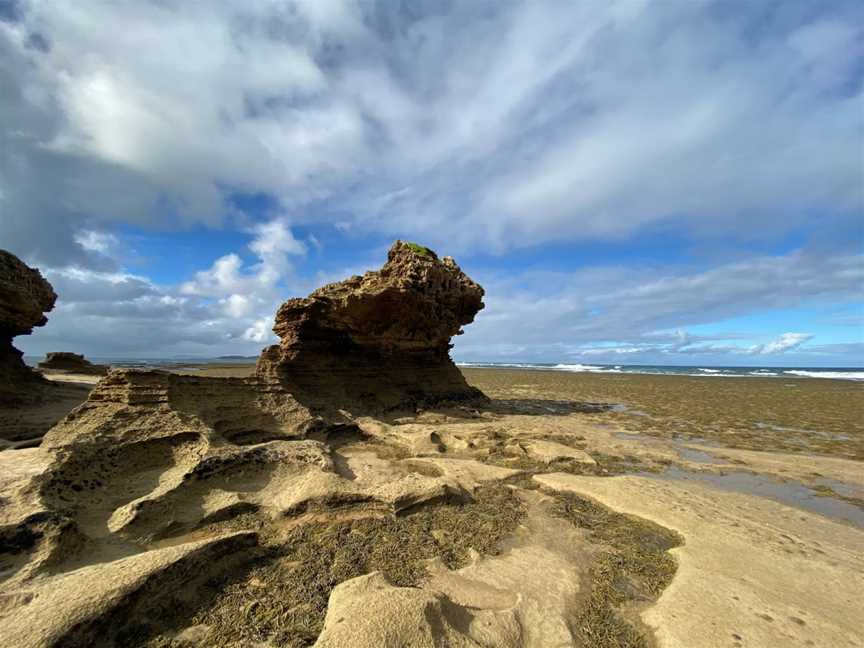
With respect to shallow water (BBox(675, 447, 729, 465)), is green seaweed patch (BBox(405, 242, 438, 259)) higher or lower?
higher

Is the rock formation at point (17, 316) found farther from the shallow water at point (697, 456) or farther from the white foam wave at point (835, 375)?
the white foam wave at point (835, 375)

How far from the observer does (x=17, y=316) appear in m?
15.4

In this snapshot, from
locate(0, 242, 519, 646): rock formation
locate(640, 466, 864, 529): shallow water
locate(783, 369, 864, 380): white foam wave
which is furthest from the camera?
locate(783, 369, 864, 380): white foam wave

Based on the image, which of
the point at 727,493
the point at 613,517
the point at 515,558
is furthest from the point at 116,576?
the point at 727,493

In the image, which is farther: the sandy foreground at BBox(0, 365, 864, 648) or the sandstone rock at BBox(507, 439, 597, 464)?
the sandstone rock at BBox(507, 439, 597, 464)

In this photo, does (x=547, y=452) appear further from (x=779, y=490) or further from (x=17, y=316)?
(x=17, y=316)

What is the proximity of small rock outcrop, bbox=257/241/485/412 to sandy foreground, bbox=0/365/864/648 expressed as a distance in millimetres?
5112

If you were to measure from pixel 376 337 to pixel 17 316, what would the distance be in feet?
47.6

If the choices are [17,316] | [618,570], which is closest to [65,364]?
[17,316]

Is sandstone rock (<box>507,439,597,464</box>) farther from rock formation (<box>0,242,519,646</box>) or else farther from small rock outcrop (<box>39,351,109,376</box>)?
small rock outcrop (<box>39,351,109,376</box>)

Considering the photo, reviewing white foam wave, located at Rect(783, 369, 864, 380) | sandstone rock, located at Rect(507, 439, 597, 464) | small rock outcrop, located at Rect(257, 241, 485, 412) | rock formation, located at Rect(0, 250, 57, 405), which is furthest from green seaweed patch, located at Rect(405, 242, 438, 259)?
white foam wave, located at Rect(783, 369, 864, 380)

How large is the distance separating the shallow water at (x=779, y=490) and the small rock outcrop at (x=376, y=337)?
960 centimetres

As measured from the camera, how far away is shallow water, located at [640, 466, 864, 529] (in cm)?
682

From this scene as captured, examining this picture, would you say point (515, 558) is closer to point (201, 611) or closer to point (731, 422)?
point (201, 611)
